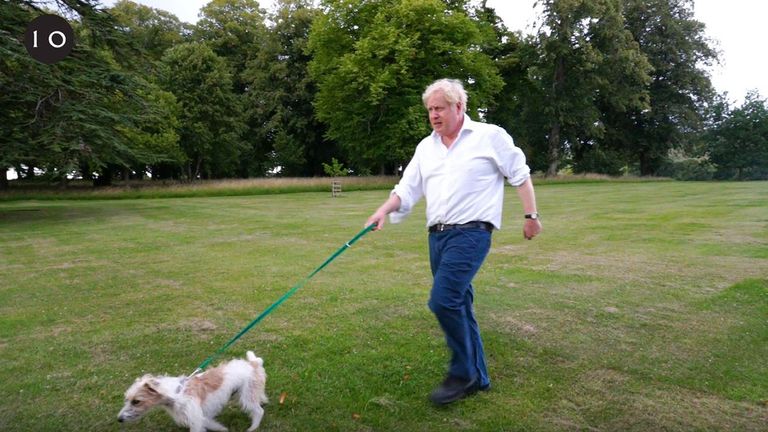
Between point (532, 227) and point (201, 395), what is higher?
point (532, 227)

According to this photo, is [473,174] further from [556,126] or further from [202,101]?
[556,126]

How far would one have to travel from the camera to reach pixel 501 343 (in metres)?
4.94

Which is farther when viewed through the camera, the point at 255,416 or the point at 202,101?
the point at 202,101

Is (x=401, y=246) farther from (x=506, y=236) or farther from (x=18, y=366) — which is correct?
(x=18, y=366)

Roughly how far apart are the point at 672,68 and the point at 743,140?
37.3 feet

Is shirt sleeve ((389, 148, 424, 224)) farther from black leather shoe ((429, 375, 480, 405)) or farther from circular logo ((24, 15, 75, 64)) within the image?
circular logo ((24, 15, 75, 64))

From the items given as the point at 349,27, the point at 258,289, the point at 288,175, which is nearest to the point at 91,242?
the point at 258,289

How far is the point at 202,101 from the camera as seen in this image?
131 ft

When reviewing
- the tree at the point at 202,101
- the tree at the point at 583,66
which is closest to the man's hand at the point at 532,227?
the tree at the point at 202,101

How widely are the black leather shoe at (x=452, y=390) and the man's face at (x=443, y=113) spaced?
186cm

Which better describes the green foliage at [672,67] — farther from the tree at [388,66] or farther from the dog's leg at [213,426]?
the dog's leg at [213,426]

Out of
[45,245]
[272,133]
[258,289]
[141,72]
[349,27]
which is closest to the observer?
[258,289]

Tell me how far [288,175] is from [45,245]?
35.2 meters

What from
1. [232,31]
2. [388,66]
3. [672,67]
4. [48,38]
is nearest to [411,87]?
[388,66]
